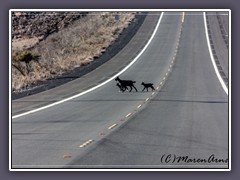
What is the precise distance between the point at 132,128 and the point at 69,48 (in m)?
24.3

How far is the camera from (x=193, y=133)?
67.5 ft

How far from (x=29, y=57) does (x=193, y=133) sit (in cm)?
2217

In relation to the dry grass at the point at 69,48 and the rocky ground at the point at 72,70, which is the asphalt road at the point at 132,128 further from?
the dry grass at the point at 69,48

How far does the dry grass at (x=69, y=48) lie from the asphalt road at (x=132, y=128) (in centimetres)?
442

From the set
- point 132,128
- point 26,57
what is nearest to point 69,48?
point 26,57

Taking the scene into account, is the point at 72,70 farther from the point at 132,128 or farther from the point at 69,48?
the point at 132,128

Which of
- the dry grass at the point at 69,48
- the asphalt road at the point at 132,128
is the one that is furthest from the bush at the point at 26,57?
the asphalt road at the point at 132,128

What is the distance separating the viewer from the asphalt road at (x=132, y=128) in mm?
16109

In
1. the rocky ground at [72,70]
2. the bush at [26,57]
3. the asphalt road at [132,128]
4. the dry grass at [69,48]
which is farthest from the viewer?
the dry grass at [69,48]

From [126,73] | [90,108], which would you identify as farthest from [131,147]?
[126,73]

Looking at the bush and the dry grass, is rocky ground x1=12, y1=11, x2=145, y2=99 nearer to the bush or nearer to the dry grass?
the dry grass

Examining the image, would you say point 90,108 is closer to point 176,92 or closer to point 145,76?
point 176,92

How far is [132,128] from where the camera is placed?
71.9 feet

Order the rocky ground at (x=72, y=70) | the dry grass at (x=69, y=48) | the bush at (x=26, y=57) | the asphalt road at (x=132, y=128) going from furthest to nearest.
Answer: the dry grass at (x=69, y=48) < the bush at (x=26, y=57) < the rocky ground at (x=72, y=70) < the asphalt road at (x=132, y=128)
